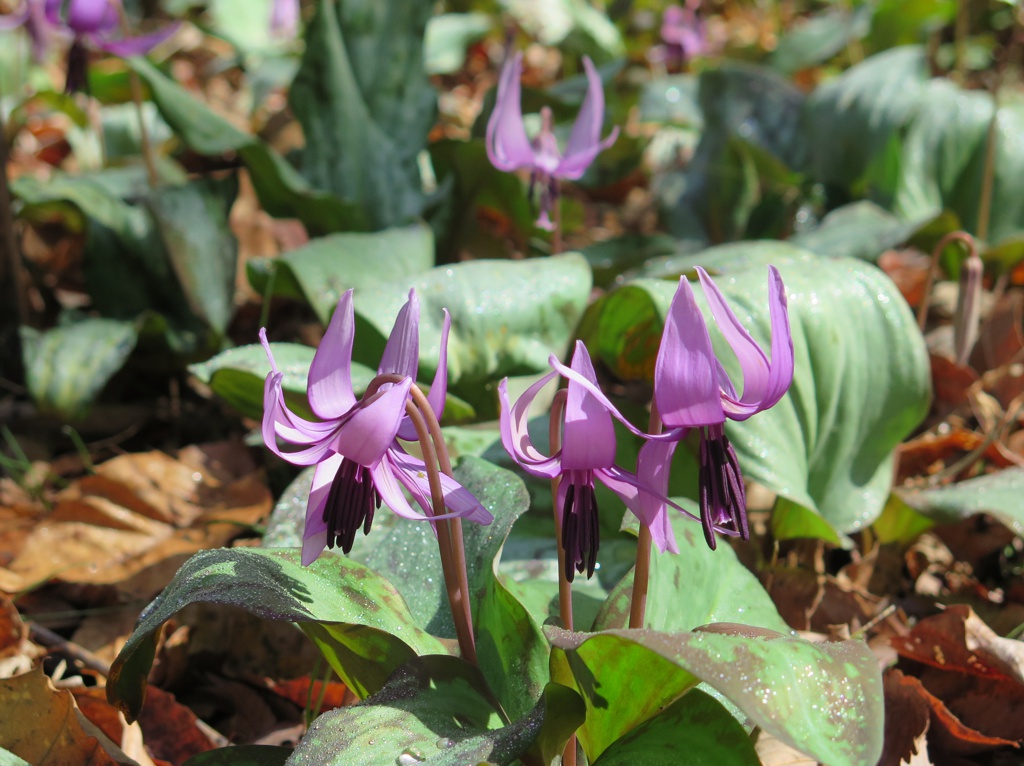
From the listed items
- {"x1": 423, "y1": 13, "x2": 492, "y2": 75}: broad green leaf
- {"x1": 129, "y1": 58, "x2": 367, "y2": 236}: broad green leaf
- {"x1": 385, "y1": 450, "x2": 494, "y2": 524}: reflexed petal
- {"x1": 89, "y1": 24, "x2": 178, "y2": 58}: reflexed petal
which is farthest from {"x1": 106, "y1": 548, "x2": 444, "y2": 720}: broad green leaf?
{"x1": 423, "y1": 13, "x2": 492, "y2": 75}: broad green leaf

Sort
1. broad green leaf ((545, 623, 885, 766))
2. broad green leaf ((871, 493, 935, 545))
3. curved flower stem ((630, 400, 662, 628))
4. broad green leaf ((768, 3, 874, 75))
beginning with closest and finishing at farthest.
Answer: broad green leaf ((545, 623, 885, 766)) < curved flower stem ((630, 400, 662, 628)) < broad green leaf ((871, 493, 935, 545)) < broad green leaf ((768, 3, 874, 75))

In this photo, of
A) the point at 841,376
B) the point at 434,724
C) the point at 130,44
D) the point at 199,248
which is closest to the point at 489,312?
the point at 841,376

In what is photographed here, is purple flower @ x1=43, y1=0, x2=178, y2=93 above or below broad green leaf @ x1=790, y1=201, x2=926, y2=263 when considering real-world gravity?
above

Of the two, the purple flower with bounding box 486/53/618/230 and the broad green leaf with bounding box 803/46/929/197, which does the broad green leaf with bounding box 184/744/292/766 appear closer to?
the purple flower with bounding box 486/53/618/230

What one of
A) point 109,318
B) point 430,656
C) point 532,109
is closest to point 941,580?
point 430,656

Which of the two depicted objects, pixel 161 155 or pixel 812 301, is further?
pixel 161 155

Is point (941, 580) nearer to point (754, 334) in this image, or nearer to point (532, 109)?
point (754, 334)
